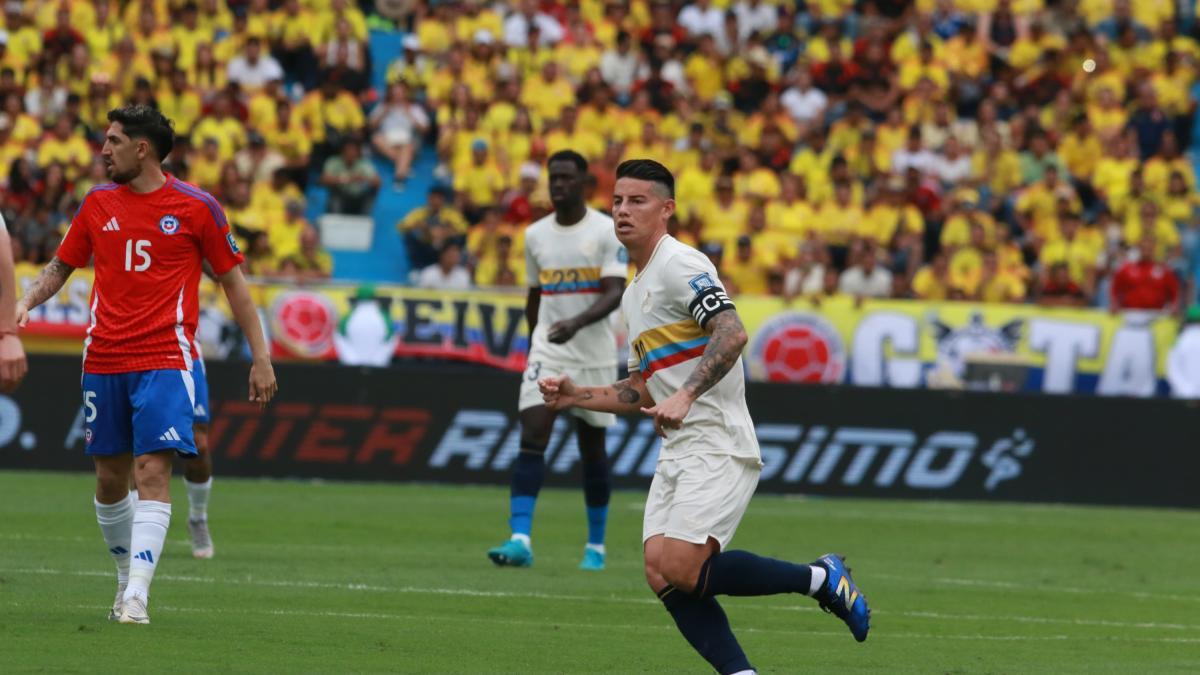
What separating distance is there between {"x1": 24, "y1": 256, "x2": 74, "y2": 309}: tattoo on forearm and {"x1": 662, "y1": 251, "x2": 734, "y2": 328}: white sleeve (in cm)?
326

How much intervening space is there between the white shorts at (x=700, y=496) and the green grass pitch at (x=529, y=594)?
121 cm

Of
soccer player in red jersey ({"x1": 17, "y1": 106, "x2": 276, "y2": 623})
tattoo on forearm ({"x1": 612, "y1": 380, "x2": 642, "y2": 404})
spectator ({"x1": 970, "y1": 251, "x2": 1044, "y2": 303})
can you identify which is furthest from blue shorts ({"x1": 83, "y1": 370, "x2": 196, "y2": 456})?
spectator ({"x1": 970, "y1": 251, "x2": 1044, "y2": 303})

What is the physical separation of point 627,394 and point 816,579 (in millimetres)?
1092

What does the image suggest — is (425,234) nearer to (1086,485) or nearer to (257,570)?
(1086,485)

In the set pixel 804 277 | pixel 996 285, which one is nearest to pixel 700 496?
pixel 804 277

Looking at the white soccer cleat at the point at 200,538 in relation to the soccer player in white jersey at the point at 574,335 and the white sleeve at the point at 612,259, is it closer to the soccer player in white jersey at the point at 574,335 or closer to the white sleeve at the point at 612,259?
the soccer player in white jersey at the point at 574,335

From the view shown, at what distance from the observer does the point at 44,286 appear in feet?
31.2

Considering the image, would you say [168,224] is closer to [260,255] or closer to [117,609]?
[117,609]

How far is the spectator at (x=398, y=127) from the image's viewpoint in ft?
86.8

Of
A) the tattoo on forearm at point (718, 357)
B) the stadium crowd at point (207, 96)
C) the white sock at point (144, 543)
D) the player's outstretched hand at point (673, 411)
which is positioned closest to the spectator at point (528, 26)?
the stadium crowd at point (207, 96)

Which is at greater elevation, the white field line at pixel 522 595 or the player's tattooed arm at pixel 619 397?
the player's tattooed arm at pixel 619 397

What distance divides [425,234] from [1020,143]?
28.4 ft

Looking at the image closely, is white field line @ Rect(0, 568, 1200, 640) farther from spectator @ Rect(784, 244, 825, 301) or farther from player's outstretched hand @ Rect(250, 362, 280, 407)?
spectator @ Rect(784, 244, 825, 301)

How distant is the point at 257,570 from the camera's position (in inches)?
480
